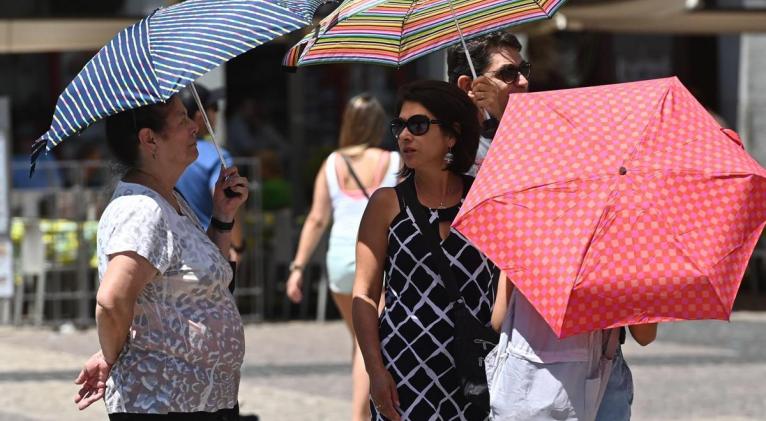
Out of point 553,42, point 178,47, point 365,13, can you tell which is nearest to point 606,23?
point 553,42

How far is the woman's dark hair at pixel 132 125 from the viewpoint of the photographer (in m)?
4.06

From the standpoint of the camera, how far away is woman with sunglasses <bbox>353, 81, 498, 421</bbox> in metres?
4.18

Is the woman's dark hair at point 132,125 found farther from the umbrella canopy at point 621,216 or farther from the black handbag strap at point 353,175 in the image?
the black handbag strap at point 353,175

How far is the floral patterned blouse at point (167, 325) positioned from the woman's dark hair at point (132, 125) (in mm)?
113

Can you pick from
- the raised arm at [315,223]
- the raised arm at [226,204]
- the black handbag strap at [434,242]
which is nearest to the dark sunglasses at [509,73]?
the black handbag strap at [434,242]

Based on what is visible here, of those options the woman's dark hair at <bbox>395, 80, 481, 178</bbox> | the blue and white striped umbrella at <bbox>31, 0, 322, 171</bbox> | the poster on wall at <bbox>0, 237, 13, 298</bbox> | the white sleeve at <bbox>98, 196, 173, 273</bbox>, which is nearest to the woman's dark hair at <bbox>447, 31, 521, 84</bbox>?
the woman's dark hair at <bbox>395, 80, 481, 178</bbox>

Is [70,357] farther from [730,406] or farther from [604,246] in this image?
[604,246]

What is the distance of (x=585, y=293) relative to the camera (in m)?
3.42

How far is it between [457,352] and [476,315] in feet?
0.41

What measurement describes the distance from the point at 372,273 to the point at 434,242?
8.7 inches

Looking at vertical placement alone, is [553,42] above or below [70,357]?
above

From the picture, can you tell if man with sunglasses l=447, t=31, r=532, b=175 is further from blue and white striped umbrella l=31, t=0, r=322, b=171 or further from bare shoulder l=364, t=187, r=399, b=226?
blue and white striped umbrella l=31, t=0, r=322, b=171

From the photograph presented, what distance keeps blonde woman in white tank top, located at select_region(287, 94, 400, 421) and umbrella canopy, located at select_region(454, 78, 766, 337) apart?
3.33m

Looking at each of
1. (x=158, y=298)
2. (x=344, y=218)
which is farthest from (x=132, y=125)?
(x=344, y=218)
